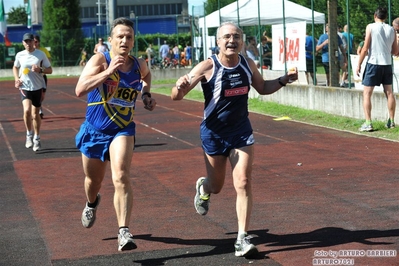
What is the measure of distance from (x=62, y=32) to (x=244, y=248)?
50.8 m

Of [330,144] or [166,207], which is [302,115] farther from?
[166,207]

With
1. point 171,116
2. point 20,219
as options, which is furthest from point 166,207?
point 171,116

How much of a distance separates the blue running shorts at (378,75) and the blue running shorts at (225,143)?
834 centimetres

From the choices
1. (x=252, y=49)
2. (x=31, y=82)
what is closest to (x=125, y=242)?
(x=31, y=82)

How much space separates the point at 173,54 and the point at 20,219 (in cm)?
3952

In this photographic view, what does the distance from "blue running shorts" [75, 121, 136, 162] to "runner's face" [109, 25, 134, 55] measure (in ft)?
2.16

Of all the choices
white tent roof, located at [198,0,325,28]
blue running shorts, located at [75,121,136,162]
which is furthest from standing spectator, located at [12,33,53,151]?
white tent roof, located at [198,0,325,28]

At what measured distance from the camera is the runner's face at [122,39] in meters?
7.63

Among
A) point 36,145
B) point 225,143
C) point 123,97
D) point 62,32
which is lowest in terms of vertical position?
point 36,145

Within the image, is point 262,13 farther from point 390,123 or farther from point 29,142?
point 29,142

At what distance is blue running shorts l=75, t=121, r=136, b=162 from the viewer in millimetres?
7715

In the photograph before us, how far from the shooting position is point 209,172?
793cm

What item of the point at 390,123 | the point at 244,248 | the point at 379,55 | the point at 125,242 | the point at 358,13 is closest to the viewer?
the point at 244,248

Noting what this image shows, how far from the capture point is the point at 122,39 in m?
7.64
